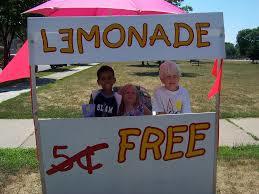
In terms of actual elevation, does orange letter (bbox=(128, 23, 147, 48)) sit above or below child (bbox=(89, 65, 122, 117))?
above

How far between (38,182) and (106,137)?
1660mm

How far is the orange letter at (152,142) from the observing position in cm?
389

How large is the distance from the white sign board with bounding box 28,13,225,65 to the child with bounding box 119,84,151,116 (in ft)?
2.60

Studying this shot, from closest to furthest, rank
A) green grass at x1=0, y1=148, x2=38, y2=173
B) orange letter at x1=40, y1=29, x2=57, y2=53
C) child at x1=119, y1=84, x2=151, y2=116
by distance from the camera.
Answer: orange letter at x1=40, y1=29, x2=57, y2=53 → child at x1=119, y1=84, x2=151, y2=116 → green grass at x1=0, y1=148, x2=38, y2=173

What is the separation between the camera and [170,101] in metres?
4.45

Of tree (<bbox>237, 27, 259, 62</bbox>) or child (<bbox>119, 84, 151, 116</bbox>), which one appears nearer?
child (<bbox>119, 84, 151, 116</bbox>)

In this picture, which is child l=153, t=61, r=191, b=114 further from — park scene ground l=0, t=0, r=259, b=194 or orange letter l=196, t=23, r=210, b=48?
orange letter l=196, t=23, r=210, b=48

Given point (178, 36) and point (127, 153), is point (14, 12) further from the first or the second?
point (178, 36)

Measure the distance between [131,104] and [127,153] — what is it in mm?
643

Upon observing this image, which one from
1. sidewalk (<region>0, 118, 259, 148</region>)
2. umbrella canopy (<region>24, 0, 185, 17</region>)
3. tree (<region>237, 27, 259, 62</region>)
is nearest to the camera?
umbrella canopy (<region>24, 0, 185, 17</region>)

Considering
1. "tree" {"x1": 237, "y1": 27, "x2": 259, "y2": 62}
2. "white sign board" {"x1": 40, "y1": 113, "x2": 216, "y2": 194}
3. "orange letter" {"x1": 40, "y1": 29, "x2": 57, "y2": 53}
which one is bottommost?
"white sign board" {"x1": 40, "y1": 113, "x2": 216, "y2": 194}

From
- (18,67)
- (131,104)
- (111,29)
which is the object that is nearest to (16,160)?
(131,104)

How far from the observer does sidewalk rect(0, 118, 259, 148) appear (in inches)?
285

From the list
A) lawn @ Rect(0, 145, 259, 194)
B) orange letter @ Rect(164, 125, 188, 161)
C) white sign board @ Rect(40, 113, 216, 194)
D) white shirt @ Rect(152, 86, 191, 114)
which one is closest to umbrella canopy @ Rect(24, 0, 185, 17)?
white shirt @ Rect(152, 86, 191, 114)
